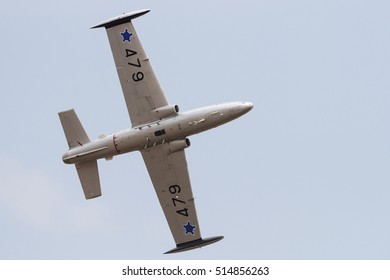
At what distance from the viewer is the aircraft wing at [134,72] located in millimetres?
54969

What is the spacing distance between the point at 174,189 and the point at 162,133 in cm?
375

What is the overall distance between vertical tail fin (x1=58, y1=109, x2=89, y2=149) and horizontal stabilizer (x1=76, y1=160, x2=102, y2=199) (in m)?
1.17

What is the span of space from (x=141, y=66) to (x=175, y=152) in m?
4.88

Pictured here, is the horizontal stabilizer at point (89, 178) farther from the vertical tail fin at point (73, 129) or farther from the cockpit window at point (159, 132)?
the cockpit window at point (159, 132)

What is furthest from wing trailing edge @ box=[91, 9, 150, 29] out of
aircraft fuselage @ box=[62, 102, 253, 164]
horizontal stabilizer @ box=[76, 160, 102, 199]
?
horizontal stabilizer @ box=[76, 160, 102, 199]

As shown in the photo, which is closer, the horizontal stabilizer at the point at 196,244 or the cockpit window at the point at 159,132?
the cockpit window at the point at 159,132

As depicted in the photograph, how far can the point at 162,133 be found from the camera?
178 ft

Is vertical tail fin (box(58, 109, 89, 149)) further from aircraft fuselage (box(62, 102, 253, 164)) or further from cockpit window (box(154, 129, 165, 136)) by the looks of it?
cockpit window (box(154, 129, 165, 136))

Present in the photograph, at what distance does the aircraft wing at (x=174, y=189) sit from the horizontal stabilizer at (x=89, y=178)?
9.10 feet

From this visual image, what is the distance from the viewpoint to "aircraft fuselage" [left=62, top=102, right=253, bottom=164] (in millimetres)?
53656

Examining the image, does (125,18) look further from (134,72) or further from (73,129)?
(73,129)

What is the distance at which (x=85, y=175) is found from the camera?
55.9 m

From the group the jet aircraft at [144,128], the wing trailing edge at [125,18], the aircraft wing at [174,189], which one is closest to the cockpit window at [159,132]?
the jet aircraft at [144,128]

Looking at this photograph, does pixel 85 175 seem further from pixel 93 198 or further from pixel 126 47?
pixel 126 47
